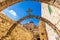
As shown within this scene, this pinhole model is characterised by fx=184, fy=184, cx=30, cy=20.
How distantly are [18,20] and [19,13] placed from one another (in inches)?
17.1

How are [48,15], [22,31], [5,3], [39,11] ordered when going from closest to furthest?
[5,3] < [48,15] < [39,11] < [22,31]

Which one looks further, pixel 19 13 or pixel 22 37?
pixel 22 37

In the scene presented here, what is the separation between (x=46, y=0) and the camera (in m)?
4.74

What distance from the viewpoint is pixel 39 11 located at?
7277 mm

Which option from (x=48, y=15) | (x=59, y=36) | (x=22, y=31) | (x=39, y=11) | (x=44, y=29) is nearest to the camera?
(x=59, y=36)

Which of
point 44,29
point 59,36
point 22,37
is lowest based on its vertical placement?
point 22,37

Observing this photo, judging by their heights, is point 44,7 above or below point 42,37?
above

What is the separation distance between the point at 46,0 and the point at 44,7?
7.00 ft

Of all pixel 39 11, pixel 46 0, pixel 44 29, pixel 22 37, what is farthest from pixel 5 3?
pixel 22 37

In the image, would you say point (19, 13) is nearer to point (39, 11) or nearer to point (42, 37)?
point (39, 11)

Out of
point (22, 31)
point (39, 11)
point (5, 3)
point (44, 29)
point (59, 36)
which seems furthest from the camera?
point (22, 31)

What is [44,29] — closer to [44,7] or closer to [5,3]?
[44,7]

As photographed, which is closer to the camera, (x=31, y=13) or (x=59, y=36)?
(x=59, y=36)

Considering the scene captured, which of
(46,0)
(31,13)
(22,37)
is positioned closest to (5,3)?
(46,0)
